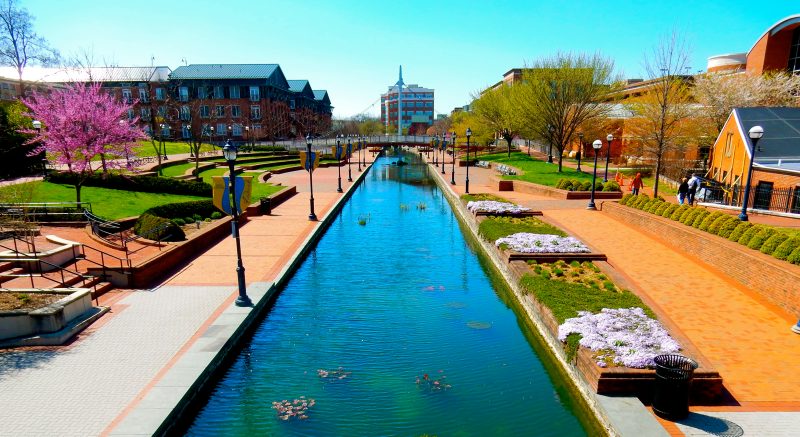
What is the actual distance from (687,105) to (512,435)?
137 ft

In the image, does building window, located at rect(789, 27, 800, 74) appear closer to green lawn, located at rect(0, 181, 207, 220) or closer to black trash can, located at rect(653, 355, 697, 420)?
black trash can, located at rect(653, 355, 697, 420)

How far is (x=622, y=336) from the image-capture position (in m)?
9.52

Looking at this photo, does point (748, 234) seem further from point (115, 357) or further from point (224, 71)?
point (224, 71)

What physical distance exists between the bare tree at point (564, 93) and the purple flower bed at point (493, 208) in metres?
22.4

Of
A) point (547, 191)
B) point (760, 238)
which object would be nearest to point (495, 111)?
point (547, 191)

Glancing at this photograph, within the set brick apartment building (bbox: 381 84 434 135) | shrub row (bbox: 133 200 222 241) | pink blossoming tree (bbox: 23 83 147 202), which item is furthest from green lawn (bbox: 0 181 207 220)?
brick apartment building (bbox: 381 84 434 135)

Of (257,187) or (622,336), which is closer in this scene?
(622,336)

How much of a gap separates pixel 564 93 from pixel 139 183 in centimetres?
3926

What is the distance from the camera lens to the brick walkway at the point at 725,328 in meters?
7.67

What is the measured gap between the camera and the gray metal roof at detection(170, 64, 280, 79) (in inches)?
3017

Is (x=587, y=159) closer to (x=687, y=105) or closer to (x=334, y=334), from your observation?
(x=687, y=105)

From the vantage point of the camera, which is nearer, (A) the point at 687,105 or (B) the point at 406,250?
(B) the point at 406,250

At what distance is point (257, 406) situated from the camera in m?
8.95

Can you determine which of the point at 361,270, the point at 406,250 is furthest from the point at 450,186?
the point at 361,270
